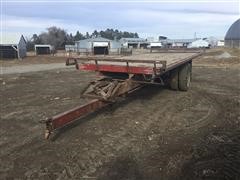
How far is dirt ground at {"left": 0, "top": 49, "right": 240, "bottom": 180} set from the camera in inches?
189

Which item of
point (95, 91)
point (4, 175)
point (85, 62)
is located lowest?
point (4, 175)

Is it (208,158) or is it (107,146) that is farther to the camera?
(107,146)

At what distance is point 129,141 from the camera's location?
610 centimetres

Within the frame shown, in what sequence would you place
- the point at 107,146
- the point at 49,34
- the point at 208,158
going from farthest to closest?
the point at 49,34 < the point at 107,146 < the point at 208,158

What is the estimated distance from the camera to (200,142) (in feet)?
19.7

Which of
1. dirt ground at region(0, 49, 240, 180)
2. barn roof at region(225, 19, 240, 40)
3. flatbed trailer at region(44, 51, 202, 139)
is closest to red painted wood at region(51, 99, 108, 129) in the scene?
flatbed trailer at region(44, 51, 202, 139)

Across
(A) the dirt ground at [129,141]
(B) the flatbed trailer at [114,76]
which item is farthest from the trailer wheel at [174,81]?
(B) the flatbed trailer at [114,76]

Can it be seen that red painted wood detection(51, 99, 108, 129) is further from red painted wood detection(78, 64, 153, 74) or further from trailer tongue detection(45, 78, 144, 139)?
red painted wood detection(78, 64, 153, 74)

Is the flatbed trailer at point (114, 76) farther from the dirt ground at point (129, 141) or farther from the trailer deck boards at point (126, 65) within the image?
the dirt ground at point (129, 141)

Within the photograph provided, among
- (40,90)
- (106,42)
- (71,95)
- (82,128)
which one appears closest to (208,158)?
(82,128)

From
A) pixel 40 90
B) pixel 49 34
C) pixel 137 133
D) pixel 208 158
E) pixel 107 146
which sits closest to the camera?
pixel 208 158

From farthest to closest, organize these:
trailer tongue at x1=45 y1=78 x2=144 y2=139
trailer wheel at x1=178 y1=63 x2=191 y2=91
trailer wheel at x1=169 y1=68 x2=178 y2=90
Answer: trailer wheel at x1=178 y1=63 x2=191 y2=91 → trailer wheel at x1=169 y1=68 x2=178 y2=90 → trailer tongue at x1=45 y1=78 x2=144 y2=139

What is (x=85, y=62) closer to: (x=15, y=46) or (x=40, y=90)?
(x=40, y=90)

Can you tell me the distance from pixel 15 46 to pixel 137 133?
1510 inches
